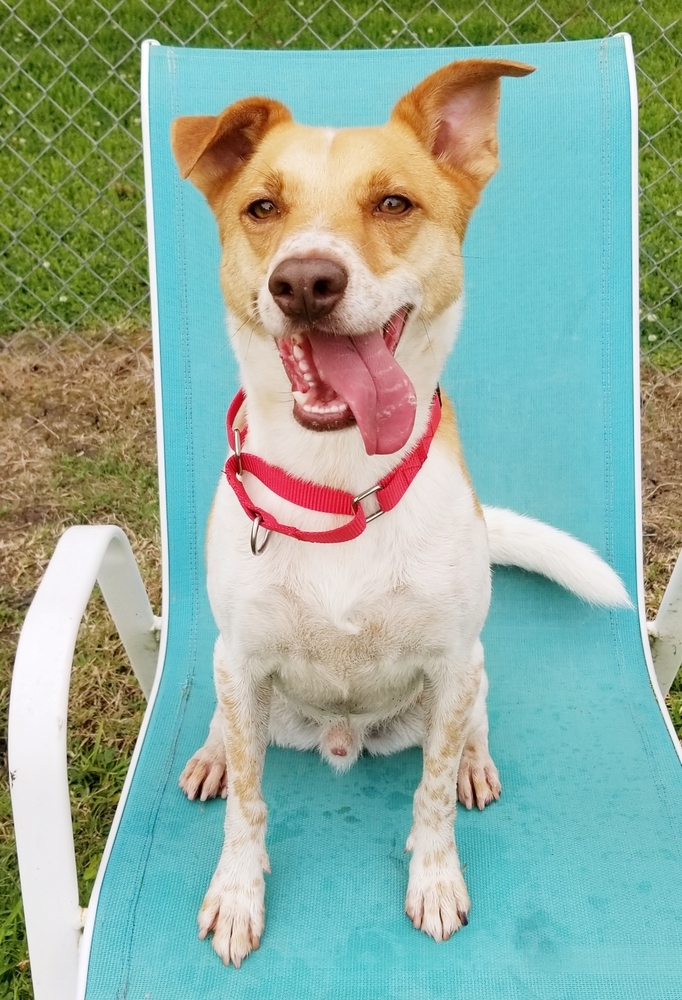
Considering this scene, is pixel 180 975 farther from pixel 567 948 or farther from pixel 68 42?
pixel 68 42

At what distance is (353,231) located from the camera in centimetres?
162

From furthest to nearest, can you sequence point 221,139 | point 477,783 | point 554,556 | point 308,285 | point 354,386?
point 554,556, point 477,783, point 221,139, point 354,386, point 308,285

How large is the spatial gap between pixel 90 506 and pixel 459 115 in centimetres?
249

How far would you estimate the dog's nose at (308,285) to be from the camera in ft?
4.74

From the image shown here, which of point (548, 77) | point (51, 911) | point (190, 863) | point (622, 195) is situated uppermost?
point (548, 77)

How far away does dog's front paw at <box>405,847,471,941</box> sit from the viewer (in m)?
1.78

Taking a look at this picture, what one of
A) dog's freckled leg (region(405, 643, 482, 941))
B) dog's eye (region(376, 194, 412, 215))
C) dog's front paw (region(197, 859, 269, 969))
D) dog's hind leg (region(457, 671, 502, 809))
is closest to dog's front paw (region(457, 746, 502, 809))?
dog's hind leg (region(457, 671, 502, 809))

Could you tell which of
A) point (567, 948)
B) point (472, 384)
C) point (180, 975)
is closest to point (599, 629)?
point (472, 384)

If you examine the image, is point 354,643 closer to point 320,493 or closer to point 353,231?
point 320,493

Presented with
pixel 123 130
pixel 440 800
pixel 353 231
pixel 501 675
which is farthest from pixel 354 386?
pixel 123 130

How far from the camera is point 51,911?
5.51 feet

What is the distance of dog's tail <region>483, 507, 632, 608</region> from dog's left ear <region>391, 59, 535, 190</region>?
1.00 metres

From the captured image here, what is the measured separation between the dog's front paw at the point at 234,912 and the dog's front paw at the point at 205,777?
0.81 feet

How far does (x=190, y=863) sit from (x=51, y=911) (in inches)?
13.8
